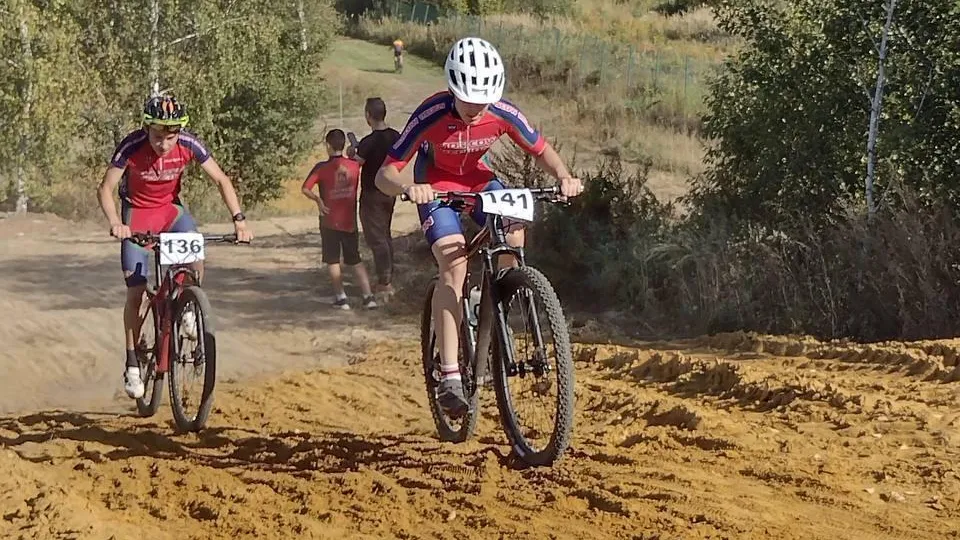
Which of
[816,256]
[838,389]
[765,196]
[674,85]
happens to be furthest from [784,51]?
[674,85]

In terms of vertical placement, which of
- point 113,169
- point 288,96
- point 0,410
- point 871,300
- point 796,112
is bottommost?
point 0,410

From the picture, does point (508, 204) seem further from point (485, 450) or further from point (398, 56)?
point (398, 56)

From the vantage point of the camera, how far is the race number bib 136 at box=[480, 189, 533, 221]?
555 centimetres

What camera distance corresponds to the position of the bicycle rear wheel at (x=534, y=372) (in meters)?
5.38

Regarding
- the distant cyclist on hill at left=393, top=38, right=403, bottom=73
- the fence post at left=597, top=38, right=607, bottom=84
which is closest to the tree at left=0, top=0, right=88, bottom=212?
the fence post at left=597, top=38, right=607, bottom=84

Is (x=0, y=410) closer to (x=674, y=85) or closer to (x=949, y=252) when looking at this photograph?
(x=949, y=252)

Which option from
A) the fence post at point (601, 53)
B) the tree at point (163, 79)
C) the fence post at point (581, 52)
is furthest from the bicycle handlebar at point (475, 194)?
the fence post at point (581, 52)

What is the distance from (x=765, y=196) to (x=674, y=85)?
2547cm

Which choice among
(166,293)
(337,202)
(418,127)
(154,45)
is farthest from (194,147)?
(154,45)

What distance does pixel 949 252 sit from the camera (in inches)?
366

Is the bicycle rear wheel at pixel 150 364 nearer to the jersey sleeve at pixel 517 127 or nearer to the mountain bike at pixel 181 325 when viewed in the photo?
the mountain bike at pixel 181 325

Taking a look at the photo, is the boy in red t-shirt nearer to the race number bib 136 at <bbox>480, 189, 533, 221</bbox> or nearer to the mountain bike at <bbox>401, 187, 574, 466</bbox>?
the mountain bike at <bbox>401, 187, 574, 466</bbox>

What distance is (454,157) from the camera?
6.12 meters

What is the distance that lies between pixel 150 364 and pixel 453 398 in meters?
2.87
